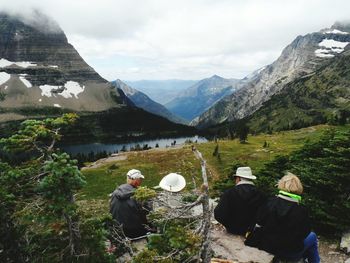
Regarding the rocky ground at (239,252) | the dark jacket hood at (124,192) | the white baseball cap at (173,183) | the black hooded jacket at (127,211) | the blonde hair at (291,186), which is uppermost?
the white baseball cap at (173,183)

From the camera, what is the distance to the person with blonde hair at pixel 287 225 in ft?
38.4

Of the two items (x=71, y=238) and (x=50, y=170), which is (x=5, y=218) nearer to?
(x=71, y=238)

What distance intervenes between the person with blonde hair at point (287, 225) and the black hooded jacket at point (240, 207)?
0.99 m

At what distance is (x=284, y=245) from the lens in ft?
38.8

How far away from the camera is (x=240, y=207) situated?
1348 centimetres

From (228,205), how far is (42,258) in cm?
615

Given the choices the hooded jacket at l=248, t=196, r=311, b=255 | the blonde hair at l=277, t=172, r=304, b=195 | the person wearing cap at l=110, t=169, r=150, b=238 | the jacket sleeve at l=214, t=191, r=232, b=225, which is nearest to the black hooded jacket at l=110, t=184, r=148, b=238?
the person wearing cap at l=110, t=169, r=150, b=238

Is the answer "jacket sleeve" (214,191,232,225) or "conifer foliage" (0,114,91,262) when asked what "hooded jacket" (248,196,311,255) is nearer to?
"jacket sleeve" (214,191,232,225)

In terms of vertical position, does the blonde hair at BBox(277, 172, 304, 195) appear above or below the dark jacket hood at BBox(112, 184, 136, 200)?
above

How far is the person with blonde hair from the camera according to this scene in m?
11.7

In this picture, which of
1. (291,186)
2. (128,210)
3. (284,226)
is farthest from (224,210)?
(128,210)

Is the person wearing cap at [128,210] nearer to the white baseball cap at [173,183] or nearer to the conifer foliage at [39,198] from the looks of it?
the conifer foliage at [39,198]

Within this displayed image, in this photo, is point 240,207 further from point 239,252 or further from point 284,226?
point 284,226

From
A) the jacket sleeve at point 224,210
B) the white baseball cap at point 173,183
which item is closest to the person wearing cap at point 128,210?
the jacket sleeve at point 224,210
